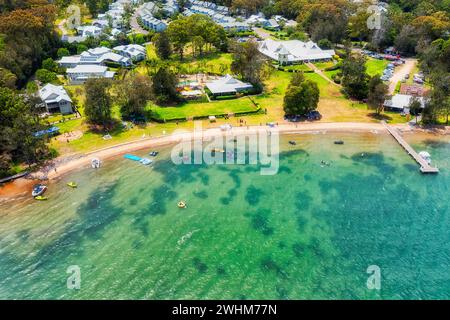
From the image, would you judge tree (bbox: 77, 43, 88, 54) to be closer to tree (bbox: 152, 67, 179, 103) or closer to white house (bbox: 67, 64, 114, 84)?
white house (bbox: 67, 64, 114, 84)

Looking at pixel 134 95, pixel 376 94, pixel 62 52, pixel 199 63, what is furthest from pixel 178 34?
pixel 376 94

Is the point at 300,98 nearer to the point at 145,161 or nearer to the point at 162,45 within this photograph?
the point at 145,161

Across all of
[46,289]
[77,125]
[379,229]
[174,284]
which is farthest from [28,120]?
[379,229]

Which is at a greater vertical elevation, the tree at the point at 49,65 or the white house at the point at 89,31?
the white house at the point at 89,31

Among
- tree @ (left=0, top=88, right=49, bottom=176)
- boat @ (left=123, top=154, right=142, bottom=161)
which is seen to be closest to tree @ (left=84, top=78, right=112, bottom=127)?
tree @ (left=0, top=88, right=49, bottom=176)

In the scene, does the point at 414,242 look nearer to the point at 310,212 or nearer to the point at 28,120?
the point at 310,212

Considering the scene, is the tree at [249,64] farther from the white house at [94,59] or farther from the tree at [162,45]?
the white house at [94,59]

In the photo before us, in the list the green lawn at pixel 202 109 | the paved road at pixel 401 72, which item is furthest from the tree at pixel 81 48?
the paved road at pixel 401 72
